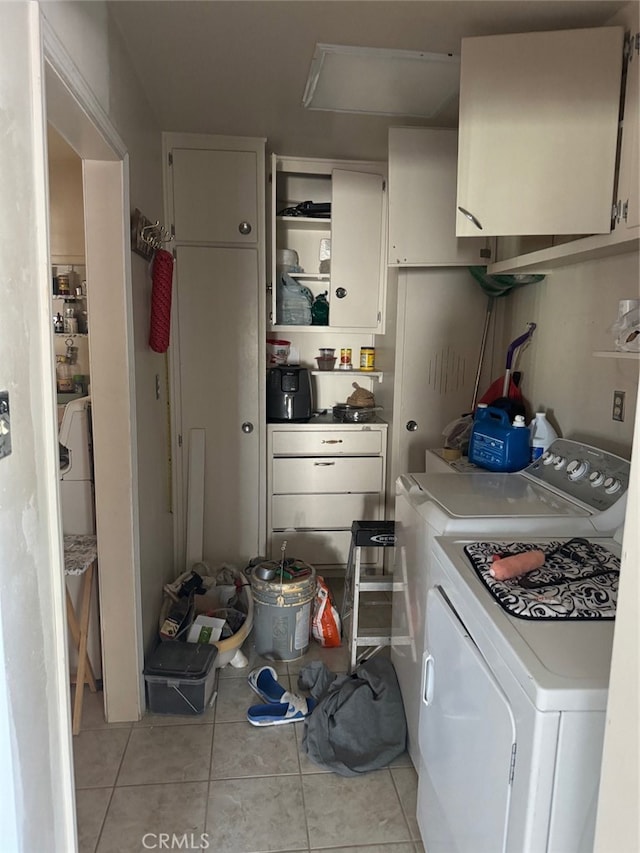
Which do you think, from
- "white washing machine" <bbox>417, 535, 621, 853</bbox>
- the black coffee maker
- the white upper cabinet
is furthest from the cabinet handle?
the black coffee maker

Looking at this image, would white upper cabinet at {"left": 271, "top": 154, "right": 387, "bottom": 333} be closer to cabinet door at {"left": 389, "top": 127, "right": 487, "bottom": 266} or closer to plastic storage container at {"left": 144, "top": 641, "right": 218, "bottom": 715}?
cabinet door at {"left": 389, "top": 127, "right": 487, "bottom": 266}

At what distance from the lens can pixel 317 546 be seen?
295 cm

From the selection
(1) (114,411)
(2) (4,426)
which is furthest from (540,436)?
(2) (4,426)

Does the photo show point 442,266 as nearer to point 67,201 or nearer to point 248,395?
point 248,395

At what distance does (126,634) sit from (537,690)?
1.52 meters

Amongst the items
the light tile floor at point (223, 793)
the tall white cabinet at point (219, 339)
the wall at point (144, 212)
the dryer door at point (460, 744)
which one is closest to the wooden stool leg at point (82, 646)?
the light tile floor at point (223, 793)

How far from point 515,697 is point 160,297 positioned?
177 centimetres

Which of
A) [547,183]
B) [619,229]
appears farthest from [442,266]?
[619,229]

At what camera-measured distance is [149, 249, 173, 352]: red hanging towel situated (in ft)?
6.82

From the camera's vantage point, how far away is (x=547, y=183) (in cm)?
158

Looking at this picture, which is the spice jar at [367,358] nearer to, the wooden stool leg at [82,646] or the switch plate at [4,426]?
the wooden stool leg at [82,646]

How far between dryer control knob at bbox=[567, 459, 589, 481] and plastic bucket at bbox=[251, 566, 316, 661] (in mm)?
1135

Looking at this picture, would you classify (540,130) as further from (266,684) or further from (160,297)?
(266,684)

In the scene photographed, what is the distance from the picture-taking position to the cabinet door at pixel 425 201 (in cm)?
233
